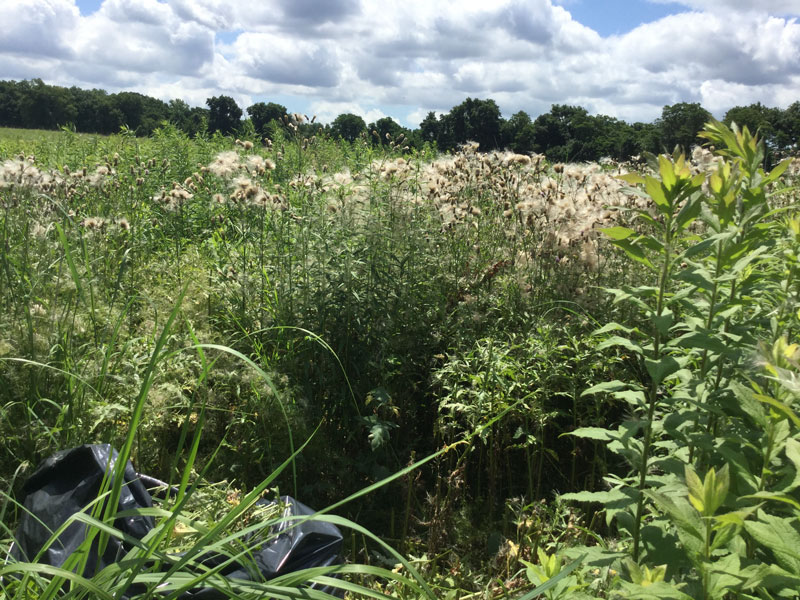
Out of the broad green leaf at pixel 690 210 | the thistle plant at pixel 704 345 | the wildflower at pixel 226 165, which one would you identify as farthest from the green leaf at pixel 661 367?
the wildflower at pixel 226 165

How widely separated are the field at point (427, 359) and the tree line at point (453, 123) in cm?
57

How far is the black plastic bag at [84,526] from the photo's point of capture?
225 cm

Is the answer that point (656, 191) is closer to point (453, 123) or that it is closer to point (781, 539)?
point (781, 539)

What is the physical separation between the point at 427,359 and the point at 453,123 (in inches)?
1031

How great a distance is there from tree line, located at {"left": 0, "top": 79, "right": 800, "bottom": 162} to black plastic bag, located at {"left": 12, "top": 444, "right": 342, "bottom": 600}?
1827 millimetres

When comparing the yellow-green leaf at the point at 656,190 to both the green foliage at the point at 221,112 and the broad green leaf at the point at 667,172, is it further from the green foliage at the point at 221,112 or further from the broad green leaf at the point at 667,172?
the green foliage at the point at 221,112

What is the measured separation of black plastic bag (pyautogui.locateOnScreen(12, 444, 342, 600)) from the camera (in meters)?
2.25

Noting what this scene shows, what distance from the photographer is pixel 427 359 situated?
147 inches

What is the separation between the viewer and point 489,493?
321 centimetres

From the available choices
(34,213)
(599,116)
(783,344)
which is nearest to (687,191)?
(783,344)

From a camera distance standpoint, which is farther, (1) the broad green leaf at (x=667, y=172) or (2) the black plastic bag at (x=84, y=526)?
(2) the black plastic bag at (x=84, y=526)

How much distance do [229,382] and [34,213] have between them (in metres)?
1.96

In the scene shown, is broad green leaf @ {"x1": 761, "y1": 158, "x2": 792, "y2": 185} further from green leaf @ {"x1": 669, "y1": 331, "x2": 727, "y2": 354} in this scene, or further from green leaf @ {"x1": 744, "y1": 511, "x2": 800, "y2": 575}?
green leaf @ {"x1": 744, "y1": 511, "x2": 800, "y2": 575}

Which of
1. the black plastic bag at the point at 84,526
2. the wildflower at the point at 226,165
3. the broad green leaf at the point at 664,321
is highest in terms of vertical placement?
the wildflower at the point at 226,165
